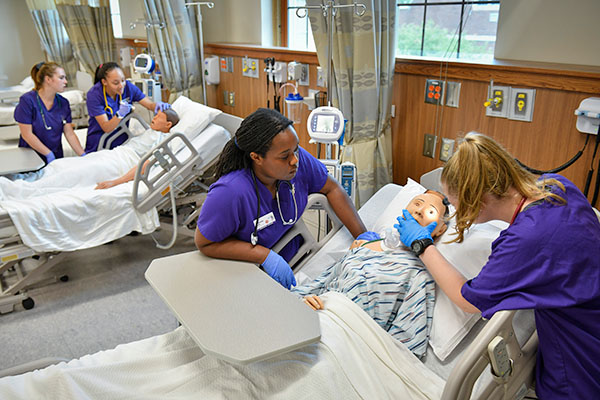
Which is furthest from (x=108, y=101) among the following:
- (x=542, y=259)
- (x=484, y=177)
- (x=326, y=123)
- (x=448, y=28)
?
(x=542, y=259)

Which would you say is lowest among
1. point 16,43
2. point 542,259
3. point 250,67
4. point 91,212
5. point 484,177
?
point 91,212

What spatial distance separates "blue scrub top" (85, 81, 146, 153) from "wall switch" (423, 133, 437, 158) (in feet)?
7.86

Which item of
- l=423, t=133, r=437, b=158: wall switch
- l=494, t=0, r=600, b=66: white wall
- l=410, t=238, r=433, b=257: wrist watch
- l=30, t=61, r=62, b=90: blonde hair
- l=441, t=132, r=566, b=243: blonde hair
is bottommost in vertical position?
l=410, t=238, r=433, b=257: wrist watch

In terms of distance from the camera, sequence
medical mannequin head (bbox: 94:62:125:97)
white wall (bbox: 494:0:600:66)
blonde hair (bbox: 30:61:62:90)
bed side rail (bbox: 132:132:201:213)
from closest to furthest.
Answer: white wall (bbox: 494:0:600:66) < bed side rail (bbox: 132:132:201:213) < blonde hair (bbox: 30:61:62:90) < medical mannequin head (bbox: 94:62:125:97)

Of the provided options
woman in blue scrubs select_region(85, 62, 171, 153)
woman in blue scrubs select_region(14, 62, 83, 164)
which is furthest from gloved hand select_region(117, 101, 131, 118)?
woman in blue scrubs select_region(14, 62, 83, 164)

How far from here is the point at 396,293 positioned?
1.65 metres

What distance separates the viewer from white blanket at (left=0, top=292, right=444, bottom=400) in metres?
1.26

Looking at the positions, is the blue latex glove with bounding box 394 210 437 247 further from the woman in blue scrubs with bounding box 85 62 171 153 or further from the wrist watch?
the woman in blue scrubs with bounding box 85 62 171 153

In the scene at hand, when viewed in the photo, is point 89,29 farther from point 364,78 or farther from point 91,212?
point 364,78

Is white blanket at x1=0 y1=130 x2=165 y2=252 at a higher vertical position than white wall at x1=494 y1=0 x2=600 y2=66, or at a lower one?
lower

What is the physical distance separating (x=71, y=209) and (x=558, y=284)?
2.53 m

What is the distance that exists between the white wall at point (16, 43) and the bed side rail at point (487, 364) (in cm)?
859

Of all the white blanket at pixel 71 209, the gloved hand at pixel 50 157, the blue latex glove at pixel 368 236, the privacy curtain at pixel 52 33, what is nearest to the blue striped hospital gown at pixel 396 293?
the blue latex glove at pixel 368 236

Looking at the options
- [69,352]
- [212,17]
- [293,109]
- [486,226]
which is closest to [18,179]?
[69,352]
